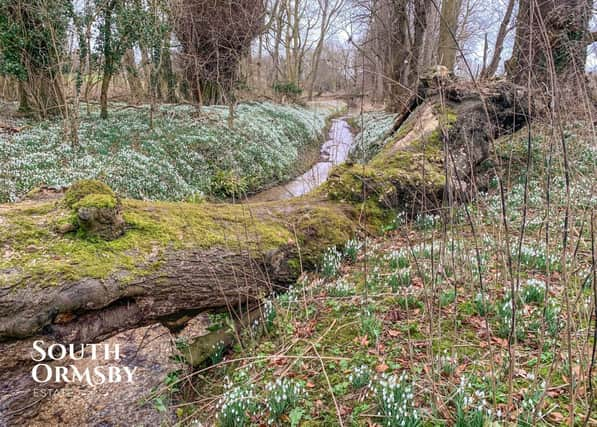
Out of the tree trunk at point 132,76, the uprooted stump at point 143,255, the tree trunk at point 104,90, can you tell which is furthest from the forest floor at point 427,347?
the tree trunk at point 132,76

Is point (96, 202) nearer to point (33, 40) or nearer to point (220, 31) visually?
point (33, 40)

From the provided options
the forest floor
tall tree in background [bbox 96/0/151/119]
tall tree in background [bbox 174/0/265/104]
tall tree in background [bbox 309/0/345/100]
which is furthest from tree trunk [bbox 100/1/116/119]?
tall tree in background [bbox 309/0/345/100]

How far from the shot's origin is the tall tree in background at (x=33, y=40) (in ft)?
28.5

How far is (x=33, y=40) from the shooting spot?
30.7 ft

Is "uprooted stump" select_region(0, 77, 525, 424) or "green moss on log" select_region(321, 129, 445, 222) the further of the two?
"green moss on log" select_region(321, 129, 445, 222)

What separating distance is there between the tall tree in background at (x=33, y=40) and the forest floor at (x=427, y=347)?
8.56m

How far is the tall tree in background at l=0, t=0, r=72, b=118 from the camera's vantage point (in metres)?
8.69

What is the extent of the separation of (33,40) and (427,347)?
1177 centimetres

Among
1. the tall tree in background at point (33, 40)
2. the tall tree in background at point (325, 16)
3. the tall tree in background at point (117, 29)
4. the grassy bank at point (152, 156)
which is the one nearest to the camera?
the grassy bank at point (152, 156)

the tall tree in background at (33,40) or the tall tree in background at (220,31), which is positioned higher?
the tall tree in background at (220,31)

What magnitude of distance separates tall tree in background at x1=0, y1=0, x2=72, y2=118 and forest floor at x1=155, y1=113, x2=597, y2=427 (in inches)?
337

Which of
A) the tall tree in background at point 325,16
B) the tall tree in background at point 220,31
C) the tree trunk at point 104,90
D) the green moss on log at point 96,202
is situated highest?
the tall tree in background at point 325,16

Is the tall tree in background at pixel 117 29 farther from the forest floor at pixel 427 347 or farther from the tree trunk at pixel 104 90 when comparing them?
the forest floor at pixel 427 347

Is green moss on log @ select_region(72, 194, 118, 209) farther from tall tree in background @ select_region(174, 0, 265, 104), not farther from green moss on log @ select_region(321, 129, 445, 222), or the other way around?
tall tree in background @ select_region(174, 0, 265, 104)
